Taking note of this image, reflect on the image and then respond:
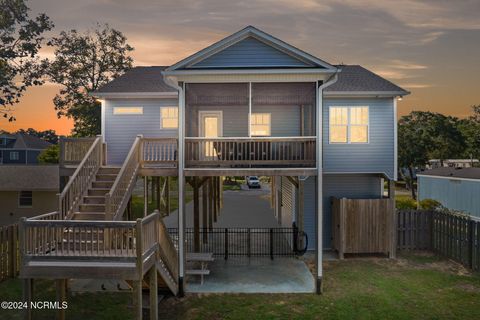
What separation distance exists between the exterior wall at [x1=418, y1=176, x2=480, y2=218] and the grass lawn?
13.7 meters

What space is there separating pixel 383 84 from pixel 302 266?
8853mm

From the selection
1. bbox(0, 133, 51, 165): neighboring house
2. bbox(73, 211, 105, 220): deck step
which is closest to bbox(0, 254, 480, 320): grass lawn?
bbox(73, 211, 105, 220): deck step

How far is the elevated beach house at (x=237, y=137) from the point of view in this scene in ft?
36.4

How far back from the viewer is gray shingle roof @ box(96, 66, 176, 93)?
1553cm

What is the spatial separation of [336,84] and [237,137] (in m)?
Answer: 6.29

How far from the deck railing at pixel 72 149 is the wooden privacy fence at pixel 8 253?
3.06m

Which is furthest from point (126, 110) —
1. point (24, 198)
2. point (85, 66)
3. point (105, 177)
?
point (85, 66)

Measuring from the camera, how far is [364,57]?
1283 inches

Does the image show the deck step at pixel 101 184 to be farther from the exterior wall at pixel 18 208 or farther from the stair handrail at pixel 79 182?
the exterior wall at pixel 18 208

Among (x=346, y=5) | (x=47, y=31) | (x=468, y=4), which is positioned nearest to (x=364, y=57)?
(x=346, y=5)

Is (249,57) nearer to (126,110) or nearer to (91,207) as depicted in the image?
(126,110)

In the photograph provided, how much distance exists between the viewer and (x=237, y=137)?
12.3 meters

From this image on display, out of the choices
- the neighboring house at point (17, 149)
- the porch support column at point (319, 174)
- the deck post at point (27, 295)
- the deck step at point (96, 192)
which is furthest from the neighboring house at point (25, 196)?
the neighboring house at point (17, 149)

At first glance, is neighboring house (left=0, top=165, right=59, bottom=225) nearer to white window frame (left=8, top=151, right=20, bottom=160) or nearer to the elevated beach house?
the elevated beach house
